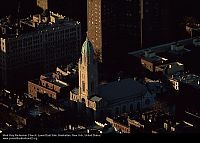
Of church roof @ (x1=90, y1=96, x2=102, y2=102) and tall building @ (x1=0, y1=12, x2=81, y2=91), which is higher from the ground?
tall building @ (x1=0, y1=12, x2=81, y2=91)

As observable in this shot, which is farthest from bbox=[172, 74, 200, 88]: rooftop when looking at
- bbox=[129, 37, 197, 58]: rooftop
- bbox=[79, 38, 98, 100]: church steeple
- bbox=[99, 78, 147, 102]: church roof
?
bbox=[79, 38, 98, 100]: church steeple

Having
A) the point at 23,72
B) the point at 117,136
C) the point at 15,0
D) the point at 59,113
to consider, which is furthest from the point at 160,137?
the point at 15,0

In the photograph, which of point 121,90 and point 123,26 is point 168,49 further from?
point 121,90

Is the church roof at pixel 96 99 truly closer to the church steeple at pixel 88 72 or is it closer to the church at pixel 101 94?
the church at pixel 101 94

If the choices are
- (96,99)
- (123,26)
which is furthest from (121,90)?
(123,26)

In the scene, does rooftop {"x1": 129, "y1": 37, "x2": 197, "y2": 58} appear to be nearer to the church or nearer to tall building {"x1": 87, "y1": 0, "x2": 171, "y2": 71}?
tall building {"x1": 87, "y1": 0, "x2": 171, "y2": 71}

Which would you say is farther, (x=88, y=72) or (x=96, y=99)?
(x=96, y=99)
